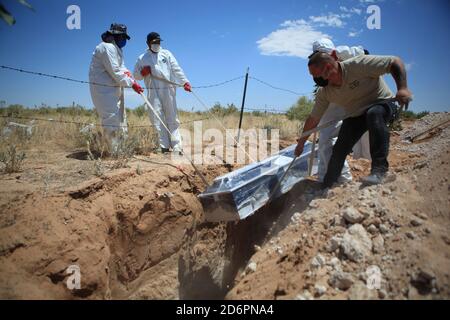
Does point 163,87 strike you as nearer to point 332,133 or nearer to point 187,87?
point 187,87

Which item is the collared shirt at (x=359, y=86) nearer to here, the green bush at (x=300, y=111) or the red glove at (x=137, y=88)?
the red glove at (x=137, y=88)

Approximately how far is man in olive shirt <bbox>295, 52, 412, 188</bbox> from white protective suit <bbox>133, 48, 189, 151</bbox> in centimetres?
318

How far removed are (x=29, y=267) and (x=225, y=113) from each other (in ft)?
39.4

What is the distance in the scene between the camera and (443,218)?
250 cm

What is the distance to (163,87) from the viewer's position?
5836 millimetres

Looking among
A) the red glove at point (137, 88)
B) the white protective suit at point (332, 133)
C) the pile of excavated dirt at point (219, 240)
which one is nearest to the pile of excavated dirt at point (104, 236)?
the pile of excavated dirt at point (219, 240)

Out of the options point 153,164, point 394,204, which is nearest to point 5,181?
point 153,164

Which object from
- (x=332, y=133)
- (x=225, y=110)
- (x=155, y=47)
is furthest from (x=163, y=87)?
(x=225, y=110)

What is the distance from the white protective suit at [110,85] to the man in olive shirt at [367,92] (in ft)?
10.4

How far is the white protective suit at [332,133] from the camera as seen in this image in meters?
3.90

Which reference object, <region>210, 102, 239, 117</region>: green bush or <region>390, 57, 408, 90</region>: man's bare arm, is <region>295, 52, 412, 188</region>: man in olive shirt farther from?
<region>210, 102, 239, 117</region>: green bush

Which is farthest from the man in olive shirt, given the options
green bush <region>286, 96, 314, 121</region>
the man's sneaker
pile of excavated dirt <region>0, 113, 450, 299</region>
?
green bush <region>286, 96, 314, 121</region>

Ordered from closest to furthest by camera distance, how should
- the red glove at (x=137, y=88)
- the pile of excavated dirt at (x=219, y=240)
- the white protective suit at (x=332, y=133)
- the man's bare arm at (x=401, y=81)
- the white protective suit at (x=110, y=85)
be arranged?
the pile of excavated dirt at (x=219, y=240) → the man's bare arm at (x=401, y=81) → the white protective suit at (x=332, y=133) → the red glove at (x=137, y=88) → the white protective suit at (x=110, y=85)
